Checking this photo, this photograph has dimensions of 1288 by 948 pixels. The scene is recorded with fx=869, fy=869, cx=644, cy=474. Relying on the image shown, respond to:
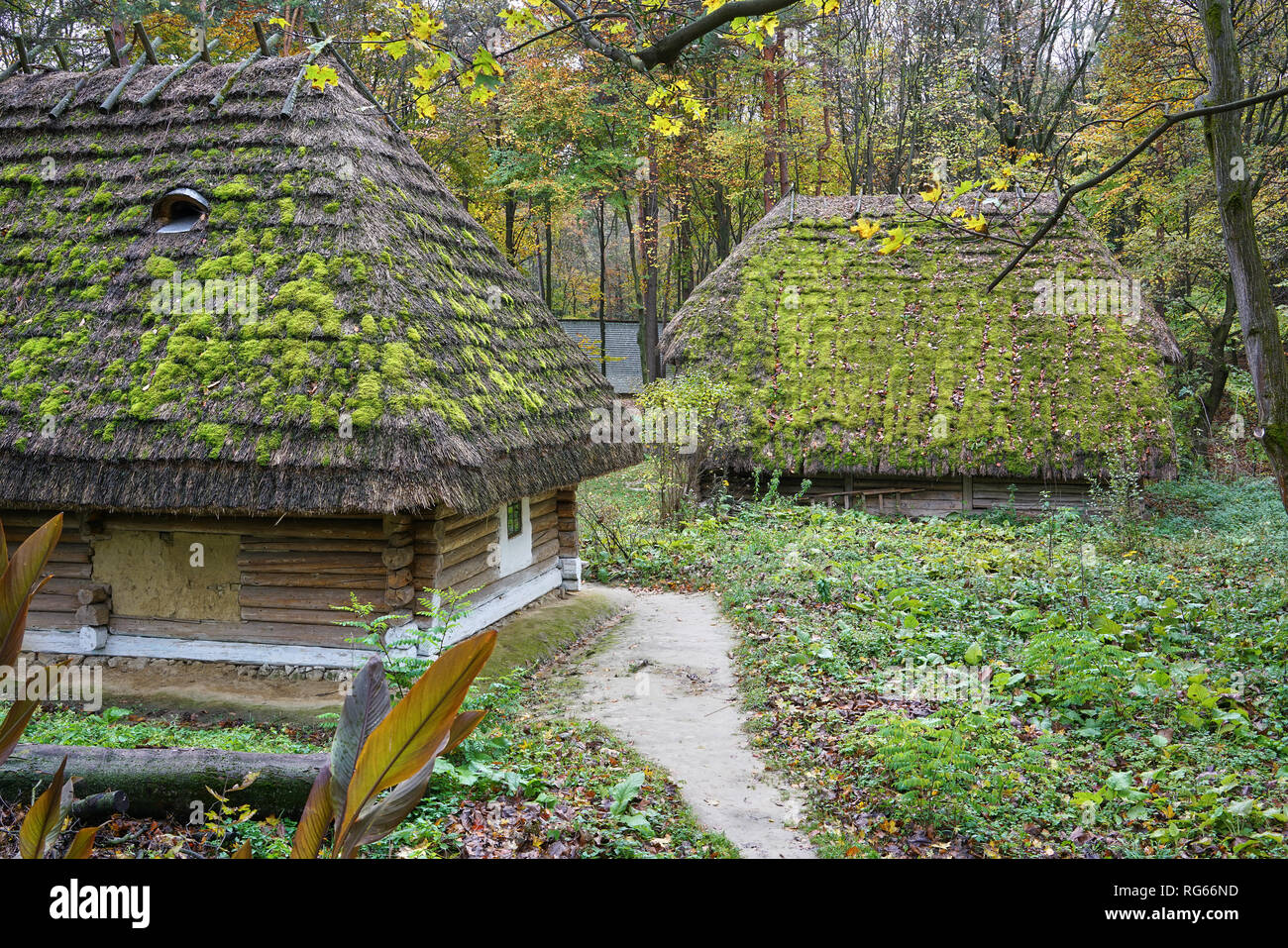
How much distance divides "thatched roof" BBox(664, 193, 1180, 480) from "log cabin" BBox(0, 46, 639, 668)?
7.16 meters

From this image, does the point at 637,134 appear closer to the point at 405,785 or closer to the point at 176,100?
the point at 176,100

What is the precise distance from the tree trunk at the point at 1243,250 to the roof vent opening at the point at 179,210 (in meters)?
9.08

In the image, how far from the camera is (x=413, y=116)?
2391cm

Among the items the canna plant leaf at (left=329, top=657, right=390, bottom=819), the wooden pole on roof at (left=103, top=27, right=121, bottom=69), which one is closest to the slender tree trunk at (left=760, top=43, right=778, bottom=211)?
the wooden pole on roof at (left=103, top=27, right=121, bottom=69)

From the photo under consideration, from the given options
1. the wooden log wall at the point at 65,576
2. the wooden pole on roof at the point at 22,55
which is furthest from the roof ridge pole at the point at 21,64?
the wooden log wall at the point at 65,576

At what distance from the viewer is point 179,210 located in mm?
9414

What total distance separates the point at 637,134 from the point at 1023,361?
12154mm

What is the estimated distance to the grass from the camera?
17.0 feet

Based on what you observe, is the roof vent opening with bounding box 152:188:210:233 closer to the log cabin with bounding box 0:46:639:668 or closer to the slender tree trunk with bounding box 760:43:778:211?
the log cabin with bounding box 0:46:639:668

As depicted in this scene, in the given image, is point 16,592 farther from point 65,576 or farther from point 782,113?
point 782,113

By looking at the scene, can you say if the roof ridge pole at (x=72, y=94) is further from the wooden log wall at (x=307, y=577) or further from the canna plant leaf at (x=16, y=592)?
the canna plant leaf at (x=16, y=592)

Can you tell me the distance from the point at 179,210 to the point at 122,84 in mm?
1991
